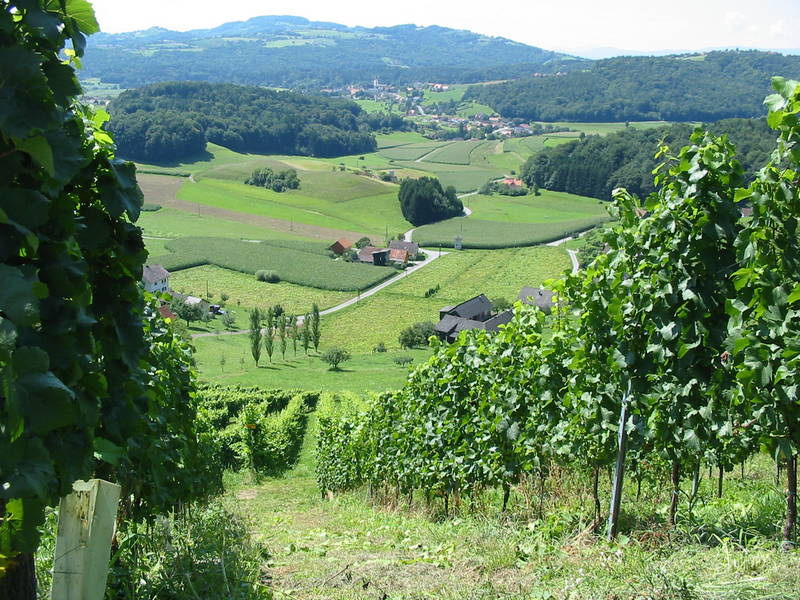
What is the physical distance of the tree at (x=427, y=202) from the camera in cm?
10712

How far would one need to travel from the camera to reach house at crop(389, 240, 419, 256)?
88875 mm

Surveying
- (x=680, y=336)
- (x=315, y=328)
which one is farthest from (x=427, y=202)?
(x=680, y=336)

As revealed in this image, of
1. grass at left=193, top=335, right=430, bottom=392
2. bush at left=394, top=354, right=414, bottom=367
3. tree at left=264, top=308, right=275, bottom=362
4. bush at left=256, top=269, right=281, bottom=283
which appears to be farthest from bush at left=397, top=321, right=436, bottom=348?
bush at left=256, top=269, right=281, bottom=283

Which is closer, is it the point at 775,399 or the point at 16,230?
the point at 16,230

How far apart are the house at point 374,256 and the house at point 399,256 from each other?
0.60 meters

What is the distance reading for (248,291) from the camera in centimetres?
7394

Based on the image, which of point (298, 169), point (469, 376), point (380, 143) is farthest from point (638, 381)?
point (380, 143)

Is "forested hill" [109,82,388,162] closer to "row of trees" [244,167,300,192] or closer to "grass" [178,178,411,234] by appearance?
"row of trees" [244,167,300,192]

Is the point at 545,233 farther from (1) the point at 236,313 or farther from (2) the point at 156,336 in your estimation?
(2) the point at 156,336

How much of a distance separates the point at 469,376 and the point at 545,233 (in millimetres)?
85995

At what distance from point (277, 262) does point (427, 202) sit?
31.9 metres

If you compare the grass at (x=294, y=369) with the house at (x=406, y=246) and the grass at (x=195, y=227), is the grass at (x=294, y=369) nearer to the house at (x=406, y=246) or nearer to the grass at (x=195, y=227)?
the house at (x=406, y=246)

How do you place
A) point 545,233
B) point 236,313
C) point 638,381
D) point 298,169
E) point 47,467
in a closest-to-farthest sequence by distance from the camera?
point 47,467
point 638,381
point 236,313
point 545,233
point 298,169

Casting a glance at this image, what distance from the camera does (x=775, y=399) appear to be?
5.59 metres
